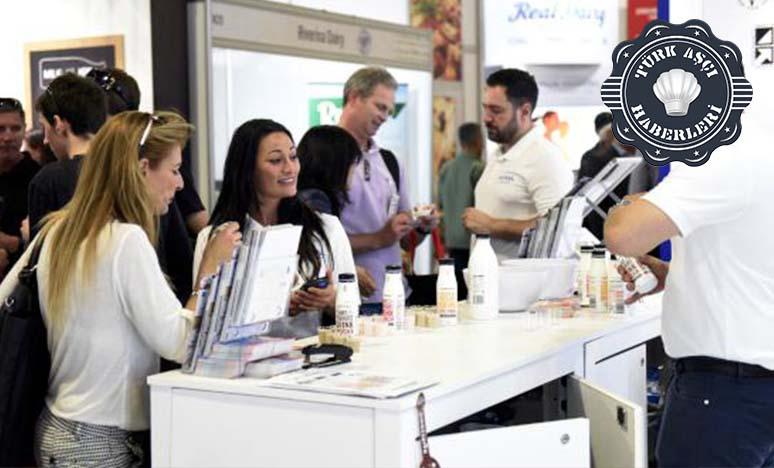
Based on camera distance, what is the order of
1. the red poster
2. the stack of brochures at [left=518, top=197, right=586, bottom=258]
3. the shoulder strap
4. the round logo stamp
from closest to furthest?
1. the round logo stamp
2. the stack of brochures at [left=518, top=197, right=586, bottom=258]
3. the shoulder strap
4. the red poster

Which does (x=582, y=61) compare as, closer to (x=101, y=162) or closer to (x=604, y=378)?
(x=604, y=378)

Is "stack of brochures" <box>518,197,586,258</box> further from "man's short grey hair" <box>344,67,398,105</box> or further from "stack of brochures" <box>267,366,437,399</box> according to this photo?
"stack of brochures" <box>267,366,437,399</box>

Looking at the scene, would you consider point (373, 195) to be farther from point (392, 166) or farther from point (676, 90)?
point (676, 90)

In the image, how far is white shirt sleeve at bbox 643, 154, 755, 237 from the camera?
2.37m

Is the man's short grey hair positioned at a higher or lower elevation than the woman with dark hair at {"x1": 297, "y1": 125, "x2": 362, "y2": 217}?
higher

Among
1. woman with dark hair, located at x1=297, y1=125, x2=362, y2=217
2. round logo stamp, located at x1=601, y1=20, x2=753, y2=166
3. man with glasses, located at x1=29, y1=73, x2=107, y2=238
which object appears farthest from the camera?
woman with dark hair, located at x1=297, y1=125, x2=362, y2=217

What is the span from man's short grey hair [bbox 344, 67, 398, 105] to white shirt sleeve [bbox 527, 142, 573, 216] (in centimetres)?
72

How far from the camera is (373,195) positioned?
4.33 metres

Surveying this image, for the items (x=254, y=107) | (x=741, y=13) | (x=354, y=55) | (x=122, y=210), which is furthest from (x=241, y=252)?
(x=354, y=55)

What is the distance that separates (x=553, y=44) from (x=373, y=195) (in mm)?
5875

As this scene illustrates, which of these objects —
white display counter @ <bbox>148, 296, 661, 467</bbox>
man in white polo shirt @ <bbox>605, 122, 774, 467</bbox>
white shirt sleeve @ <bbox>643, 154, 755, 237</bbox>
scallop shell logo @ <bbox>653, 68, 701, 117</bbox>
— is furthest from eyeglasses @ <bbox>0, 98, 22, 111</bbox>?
white shirt sleeve @ <bbox>643, 154, 755, 237</bbox>

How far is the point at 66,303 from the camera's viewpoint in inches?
99.3

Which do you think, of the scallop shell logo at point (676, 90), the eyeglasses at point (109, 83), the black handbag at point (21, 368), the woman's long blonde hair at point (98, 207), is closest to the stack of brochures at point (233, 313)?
the woman's long blonde hair at point (98, 207)

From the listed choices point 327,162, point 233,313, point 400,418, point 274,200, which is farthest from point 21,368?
point 327,162
